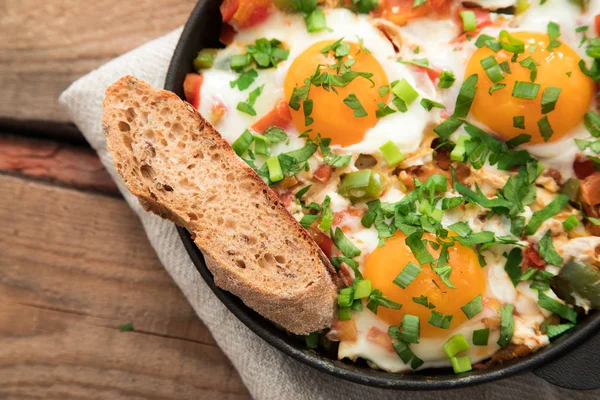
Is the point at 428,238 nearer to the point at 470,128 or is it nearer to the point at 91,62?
the point at 470,128

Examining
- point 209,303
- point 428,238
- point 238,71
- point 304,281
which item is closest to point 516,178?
point 428,238

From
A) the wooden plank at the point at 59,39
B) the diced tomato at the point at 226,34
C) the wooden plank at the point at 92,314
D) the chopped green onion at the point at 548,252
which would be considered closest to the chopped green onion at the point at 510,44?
the chopped green onion at the point at 548,252

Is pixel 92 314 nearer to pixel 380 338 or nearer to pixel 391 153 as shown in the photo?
pixel 380 338

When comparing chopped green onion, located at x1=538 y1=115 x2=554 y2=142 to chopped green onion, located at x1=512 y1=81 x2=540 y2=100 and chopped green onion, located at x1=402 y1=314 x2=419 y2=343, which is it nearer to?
chopped green onion, located at x1=512 y1=81 x2=540 y2=100

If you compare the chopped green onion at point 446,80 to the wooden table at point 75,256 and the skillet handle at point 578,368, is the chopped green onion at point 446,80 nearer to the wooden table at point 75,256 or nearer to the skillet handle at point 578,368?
the skillet handle at point 578,368

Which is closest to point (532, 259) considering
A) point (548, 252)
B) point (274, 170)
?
point (548, 252)

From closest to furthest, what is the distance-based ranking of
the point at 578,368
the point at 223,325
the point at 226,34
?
the point at 578,368 < the point at 226,34 < the point at 223,325
